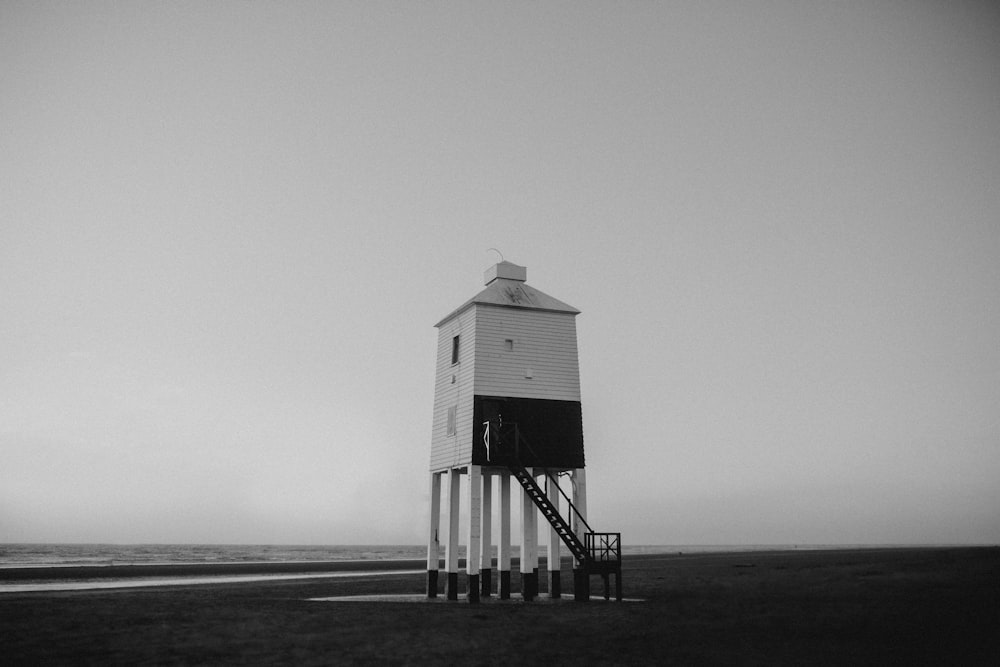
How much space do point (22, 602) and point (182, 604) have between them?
5.65 meters

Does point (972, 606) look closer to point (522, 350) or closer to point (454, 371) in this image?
point (522, 350)

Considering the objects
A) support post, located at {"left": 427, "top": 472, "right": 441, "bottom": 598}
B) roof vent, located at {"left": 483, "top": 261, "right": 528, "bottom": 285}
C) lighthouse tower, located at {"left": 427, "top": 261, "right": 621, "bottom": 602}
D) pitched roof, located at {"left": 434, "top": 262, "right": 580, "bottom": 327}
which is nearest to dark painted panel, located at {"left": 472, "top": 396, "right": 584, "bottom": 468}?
lighthouse tower, located at {"left": 427, "top": 261, "right": 621, "bottom": 602}

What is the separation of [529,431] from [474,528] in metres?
3.86

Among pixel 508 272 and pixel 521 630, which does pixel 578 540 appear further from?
pixel 508 272

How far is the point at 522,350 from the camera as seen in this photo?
86.1ft

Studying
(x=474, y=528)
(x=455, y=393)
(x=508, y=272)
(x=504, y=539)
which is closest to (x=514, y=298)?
(x=508, y=272)

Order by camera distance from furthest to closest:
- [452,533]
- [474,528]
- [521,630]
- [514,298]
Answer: [514,298], [452,533], [474,528], [521,630]

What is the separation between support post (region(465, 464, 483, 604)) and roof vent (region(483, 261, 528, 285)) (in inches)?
320

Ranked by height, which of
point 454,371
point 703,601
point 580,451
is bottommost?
point 703,601

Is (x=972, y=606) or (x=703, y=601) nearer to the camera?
(x=972, y=606)

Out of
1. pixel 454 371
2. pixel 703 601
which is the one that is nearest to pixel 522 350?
pixel 454 371

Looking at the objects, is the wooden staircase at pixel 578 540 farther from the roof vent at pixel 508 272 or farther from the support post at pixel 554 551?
the roof vent at pixel 508 272

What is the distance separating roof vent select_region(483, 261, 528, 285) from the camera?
2888cm

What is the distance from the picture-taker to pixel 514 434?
25.0 meters
